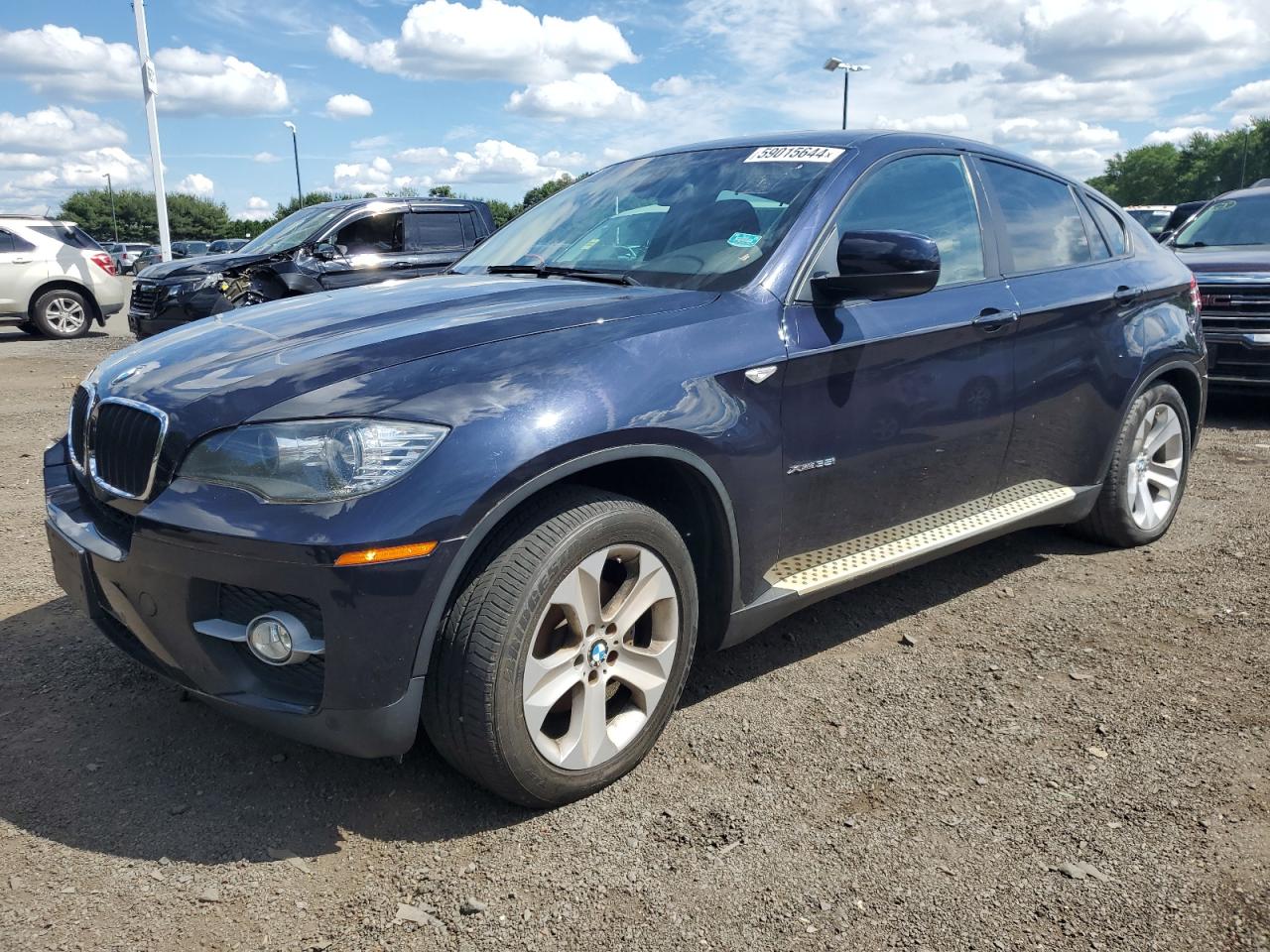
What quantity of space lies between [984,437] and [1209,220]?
6920 mm

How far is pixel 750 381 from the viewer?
9.25 feet

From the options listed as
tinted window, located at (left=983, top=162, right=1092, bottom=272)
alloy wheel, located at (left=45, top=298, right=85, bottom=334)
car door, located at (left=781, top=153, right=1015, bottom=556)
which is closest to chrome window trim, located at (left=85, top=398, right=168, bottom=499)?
car door, located at (left=781, top=153, right=1015, bottom=556)

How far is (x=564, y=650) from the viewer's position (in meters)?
2.51

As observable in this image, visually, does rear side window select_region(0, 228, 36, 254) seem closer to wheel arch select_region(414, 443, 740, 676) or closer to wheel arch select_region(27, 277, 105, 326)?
wheel arch select_region(27, 277, 105, 326)

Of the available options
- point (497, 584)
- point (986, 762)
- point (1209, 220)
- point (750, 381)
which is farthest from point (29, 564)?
point (1209, 220)

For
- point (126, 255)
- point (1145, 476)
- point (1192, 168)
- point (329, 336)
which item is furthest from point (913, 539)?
point (1192, 168)

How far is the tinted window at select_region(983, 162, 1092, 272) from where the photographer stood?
12.8 feet

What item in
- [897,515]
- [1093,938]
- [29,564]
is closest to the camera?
[1093,938]

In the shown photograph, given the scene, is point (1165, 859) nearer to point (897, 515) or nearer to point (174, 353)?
point (897, 515)

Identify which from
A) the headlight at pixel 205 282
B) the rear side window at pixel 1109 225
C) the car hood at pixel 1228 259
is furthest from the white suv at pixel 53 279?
the rear side window at pixel 1109 225

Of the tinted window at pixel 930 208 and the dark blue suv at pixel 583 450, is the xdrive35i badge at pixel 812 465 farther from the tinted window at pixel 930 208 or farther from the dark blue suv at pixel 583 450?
the tinted window at pixel 930 208

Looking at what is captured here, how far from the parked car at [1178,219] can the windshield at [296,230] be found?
8410 millimetres

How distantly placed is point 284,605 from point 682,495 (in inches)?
42.9

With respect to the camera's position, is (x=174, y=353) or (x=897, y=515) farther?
(x=897, y=515)
